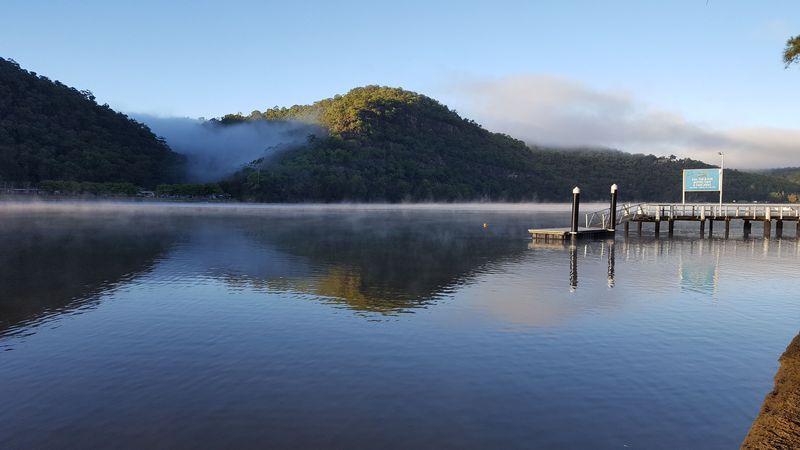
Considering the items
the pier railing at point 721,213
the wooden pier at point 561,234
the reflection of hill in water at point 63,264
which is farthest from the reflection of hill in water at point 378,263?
the pier railing at point 721,213

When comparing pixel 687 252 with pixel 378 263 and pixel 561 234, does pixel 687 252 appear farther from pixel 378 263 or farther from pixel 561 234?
pixel 378 263

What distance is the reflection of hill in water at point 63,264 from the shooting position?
1923 cm

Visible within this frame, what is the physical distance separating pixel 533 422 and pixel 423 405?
1.98m

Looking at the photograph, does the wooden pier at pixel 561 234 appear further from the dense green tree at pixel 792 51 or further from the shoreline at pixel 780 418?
the shoreline at pixel 780 418

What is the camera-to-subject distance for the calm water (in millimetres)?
9422

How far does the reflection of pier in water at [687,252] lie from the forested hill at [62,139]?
128797 mm

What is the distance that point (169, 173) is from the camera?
17412 cm

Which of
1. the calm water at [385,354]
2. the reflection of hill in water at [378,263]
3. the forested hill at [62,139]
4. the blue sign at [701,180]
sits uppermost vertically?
the forested hill at [62,139]

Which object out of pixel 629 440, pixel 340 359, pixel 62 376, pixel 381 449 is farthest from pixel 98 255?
pixel 629 440

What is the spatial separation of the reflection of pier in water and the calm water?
44cm

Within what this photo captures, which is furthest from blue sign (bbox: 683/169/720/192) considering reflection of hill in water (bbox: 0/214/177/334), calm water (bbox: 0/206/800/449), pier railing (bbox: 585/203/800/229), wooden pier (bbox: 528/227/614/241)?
reflection of hill in water (bbox: 0/214/177/334)

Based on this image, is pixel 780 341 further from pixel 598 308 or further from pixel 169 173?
pixel 169 173

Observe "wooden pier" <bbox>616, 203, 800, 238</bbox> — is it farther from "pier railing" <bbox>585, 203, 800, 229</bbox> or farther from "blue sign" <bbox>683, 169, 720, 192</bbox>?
"blue sign" <bbox>683, 169, 720, 192</bbox>

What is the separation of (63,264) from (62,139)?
13579cm
